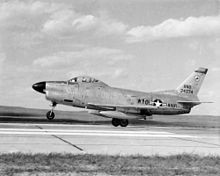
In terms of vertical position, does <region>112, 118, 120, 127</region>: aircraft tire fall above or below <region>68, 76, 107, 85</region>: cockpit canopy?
below

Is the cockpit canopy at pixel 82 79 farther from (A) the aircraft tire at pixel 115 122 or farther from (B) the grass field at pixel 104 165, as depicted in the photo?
(B) the grass field at pixel 104 165

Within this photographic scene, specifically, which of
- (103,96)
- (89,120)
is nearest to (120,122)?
(103,96)

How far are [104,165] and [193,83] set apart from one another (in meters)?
22.7

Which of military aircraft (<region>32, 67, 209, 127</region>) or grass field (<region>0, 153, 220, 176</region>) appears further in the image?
military aircraft (<region>32, 67, 209, 127</region>)

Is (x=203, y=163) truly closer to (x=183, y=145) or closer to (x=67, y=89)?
(x=183, y=145)

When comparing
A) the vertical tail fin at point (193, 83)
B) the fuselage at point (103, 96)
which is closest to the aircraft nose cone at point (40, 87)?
the fuselage at point (103, 96)

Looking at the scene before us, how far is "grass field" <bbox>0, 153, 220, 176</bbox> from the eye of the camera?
23.4ft

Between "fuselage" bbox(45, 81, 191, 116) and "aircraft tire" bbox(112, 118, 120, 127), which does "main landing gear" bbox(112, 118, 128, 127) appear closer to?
"aircraft tire" bbox(112, 118, 120, 127)

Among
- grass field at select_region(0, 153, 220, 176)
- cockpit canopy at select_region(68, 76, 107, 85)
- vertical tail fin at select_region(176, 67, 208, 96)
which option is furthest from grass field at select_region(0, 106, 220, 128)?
grass field at select_region(0, 153, 220, 176)

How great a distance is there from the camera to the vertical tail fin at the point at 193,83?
29344mm

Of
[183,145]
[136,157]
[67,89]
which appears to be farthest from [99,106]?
[136,157]

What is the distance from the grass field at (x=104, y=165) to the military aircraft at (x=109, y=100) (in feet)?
45.4

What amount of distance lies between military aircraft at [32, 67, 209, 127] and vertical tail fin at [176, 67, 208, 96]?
145 centimetres

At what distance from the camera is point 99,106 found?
25156 mm
